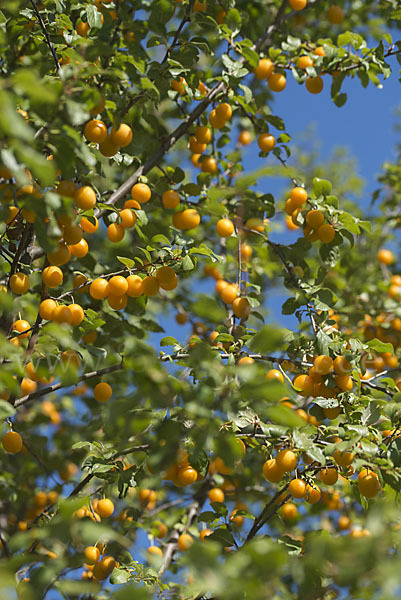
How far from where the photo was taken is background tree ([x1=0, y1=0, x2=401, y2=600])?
3.67ft

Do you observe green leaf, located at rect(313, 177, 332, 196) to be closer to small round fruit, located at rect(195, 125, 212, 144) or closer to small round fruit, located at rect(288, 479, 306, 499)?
small round fruit, located at rect(195, 125, 212, 144)


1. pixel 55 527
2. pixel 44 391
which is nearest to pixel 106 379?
pixel 44 391

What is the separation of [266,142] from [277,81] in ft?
1.09

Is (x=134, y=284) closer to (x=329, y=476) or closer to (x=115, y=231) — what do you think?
(x=115, y=231)

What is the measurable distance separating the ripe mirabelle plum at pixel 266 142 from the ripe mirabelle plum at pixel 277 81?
0.84ft

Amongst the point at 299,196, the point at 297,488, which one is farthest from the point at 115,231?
the point at 297,488

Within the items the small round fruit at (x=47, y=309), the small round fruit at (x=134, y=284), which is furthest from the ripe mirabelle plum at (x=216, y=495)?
the small round fruit at (x=47, y=309)

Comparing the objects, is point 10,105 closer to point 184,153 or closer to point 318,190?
point 318,190

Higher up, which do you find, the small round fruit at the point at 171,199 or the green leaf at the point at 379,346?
the small round fruit at the point at 171,199

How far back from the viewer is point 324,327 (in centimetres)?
241

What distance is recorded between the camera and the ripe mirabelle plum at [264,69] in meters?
2.90

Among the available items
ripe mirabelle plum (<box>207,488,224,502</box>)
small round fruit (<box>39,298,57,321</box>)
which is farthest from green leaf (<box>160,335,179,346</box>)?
ripe mirabelle plum (<box>207,488,224,502</box>)

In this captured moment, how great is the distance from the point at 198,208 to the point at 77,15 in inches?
45.5

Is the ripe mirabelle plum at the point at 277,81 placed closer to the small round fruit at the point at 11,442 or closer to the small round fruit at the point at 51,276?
the small round fruit at the point at 51,276
